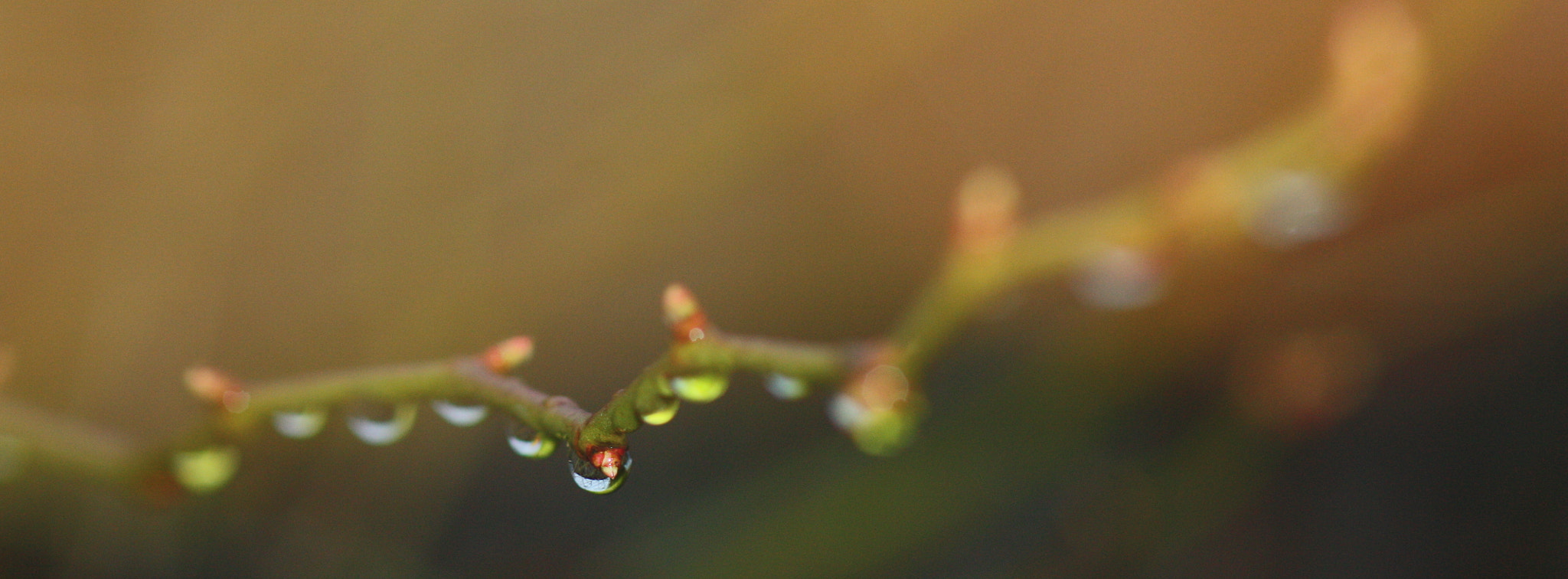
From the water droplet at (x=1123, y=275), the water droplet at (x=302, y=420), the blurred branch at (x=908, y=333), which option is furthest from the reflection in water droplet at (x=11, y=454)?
the water droplet at (x=1123, y=275)

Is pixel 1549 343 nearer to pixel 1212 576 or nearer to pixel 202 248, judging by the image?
pixel 1212 576

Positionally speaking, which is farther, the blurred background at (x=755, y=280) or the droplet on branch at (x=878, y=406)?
the blurred background at (x=755, y=280)

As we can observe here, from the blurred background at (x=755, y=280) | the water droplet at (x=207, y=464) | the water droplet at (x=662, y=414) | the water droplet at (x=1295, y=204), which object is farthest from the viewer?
the blurred background at (x=755, y=280)

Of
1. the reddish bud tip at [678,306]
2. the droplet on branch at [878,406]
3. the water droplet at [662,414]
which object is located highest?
the droplet on branch at [878,406]

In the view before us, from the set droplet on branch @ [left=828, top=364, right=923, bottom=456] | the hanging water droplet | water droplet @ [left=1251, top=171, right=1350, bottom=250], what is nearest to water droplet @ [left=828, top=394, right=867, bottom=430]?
droplet on branch @ [left=828, top=364, right=923, bottom=456]

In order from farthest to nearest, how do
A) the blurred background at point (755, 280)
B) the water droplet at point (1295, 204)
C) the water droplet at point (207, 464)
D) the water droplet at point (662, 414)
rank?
the blurred background at point (755, 280) < the water droplet at point (1295, 204) < the water droplet at point (207, 464) < the water droplet at point (662, 414)

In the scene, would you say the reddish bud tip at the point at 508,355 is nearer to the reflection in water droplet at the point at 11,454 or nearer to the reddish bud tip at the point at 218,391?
the reddish bud tip at the point at 218,391

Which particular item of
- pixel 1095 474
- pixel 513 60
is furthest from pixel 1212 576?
pixel 513 60
